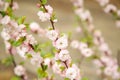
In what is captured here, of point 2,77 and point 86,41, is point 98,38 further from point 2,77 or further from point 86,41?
point 2,77

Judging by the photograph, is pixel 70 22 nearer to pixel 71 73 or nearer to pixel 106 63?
pixel 106 63

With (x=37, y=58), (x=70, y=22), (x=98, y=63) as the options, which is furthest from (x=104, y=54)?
(x=37, y=58)

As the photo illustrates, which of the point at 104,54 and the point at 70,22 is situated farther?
the point at 70,22

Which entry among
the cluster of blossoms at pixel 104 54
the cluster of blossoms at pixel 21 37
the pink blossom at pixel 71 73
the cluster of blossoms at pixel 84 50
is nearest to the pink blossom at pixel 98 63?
the cluster of blossoms at pixel 104 54

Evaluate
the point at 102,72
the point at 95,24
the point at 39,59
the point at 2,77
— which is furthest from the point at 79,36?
the point at 39,59

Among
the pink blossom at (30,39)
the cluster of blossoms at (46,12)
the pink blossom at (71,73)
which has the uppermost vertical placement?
the cluster of blossoms at (46,12)

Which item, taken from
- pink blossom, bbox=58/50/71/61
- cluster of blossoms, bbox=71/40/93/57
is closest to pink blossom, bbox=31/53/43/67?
pink blossom, bbox=58/50/71/61

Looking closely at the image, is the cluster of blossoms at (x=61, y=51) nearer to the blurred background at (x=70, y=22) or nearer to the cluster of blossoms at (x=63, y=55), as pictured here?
the cluster of blossoms at (x=63, y=55)

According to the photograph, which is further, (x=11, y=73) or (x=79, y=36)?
(x=79, y=36)
